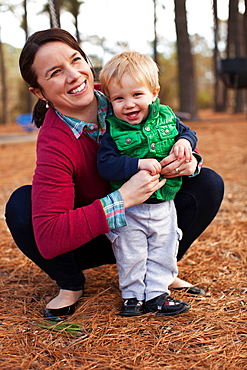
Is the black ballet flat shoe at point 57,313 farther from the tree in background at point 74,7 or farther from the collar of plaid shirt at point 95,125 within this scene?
the tree in background at point 74,7

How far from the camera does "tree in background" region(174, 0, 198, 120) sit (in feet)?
34.4

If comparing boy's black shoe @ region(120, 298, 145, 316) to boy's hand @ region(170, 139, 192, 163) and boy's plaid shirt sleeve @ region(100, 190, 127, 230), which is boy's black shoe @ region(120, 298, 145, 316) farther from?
boy's hand @ region(170, 139, 192, 163)

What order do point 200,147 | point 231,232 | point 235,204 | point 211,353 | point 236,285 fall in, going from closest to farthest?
point 211,353, point 236,285, point 231,232, point 235,204, point 200,147

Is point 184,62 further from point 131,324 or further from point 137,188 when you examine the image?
point 131,324

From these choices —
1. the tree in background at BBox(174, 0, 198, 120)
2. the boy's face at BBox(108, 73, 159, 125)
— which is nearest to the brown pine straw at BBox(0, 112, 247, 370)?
the boy's face at BBox(108, 73, 159, 125)

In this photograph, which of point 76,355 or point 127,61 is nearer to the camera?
point 76,355

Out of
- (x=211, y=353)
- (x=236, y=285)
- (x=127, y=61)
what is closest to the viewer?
(x=211, y=353)

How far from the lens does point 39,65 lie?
1.70 meters

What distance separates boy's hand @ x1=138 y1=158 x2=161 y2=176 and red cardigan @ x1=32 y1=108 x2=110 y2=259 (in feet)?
0.74

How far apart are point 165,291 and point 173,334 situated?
0.24 m

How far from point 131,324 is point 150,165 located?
25.3 inches

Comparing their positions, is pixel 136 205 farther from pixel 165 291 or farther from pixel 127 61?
pixel 127 61

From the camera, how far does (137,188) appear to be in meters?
1.59

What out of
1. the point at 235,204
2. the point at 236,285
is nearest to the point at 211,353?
the point at 236,285
